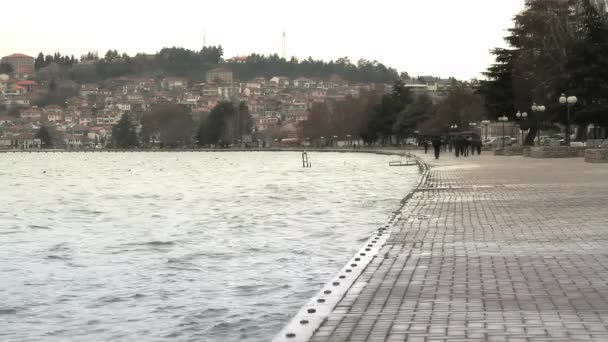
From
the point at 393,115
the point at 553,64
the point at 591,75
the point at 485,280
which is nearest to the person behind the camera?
the point at 485,280

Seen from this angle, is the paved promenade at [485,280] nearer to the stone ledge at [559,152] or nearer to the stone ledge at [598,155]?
the stone ledge at [598,155]

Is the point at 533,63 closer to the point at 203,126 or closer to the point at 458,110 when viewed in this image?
the point at 458,110

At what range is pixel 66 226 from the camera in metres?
21.2

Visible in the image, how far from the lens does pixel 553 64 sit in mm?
61500

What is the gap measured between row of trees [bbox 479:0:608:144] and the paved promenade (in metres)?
37.8

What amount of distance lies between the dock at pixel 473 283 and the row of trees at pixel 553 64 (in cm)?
3867

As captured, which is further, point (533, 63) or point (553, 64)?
point (533, 63)

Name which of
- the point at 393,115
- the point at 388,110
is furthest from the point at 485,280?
the point at 388,110

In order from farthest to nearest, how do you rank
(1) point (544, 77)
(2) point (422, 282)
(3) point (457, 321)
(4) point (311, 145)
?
(4) point (311, 145) < (1) point (544, 77) < (2) point (422, 282) < (3) point (457, 321)

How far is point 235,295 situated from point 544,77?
5376 centimetres

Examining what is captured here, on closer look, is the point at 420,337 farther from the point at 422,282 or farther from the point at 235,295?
the point at 235,295

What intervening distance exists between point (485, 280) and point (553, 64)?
55.2 m

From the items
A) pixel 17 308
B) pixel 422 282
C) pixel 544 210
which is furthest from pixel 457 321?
pixel 544 210

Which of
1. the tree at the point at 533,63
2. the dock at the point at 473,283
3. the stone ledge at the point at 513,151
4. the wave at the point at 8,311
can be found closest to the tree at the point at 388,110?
the tree at the point at 533,63
